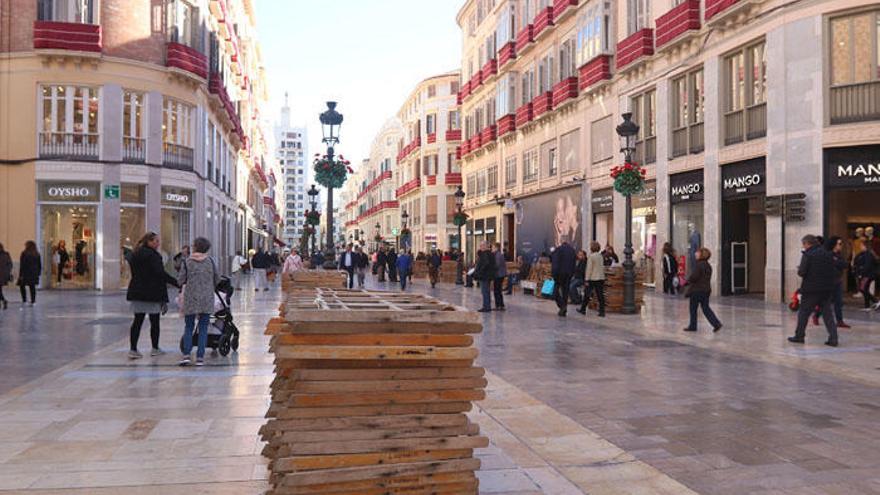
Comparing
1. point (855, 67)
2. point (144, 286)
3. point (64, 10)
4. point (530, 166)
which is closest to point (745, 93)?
point (855, 67)

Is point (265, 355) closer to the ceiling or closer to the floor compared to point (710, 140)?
closer to the floor

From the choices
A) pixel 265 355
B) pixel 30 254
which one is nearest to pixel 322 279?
pixel 265 355

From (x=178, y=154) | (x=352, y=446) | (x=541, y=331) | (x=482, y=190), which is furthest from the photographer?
(x=482, y=190)

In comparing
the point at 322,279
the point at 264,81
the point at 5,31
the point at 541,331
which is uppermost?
the point at 264,81

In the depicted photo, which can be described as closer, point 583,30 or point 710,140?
point 710,140

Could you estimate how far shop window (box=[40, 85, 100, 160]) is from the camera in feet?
86.7

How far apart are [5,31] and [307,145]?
175 m

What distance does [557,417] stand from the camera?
6648 mm

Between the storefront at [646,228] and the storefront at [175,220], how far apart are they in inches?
715

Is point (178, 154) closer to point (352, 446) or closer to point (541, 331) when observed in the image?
point (541, 331)

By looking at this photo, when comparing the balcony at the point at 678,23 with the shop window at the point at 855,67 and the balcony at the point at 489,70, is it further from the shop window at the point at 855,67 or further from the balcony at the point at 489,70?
the balcony at the point at 489,70

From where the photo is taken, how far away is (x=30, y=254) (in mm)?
19219

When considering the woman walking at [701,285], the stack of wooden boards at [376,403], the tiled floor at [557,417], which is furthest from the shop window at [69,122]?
the stack of wooden boards at [376,403]

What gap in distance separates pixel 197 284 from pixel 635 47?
20997mm
